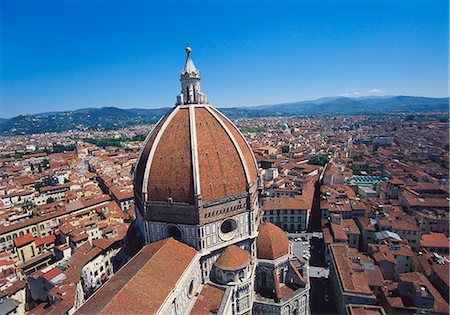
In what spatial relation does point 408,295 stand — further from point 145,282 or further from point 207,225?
point 145,282

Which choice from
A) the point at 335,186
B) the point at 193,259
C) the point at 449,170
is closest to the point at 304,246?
the point at 335,186

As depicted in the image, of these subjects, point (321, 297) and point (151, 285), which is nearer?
point (151, 285)

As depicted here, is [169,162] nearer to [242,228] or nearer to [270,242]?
[242,228]

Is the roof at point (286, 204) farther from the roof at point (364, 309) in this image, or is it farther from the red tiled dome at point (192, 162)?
the red tiled dome at point (192, 162)

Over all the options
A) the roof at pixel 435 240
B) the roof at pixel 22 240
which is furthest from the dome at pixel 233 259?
the roof at pixel 22 240

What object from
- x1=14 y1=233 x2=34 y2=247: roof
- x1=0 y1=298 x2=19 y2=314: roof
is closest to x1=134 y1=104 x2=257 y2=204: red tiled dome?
x1=0 y1=298 x2=19 y2=314: roof
